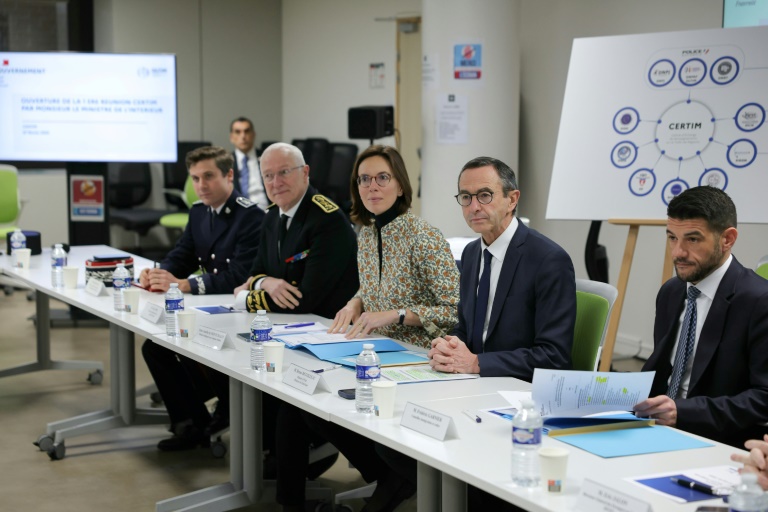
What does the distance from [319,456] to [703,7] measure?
3698 millimetres

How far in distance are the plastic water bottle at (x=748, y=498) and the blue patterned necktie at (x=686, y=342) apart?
3.40ft

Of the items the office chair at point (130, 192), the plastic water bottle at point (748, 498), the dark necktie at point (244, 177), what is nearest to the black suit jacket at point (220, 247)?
the plastic water bottle at point (748, 498)

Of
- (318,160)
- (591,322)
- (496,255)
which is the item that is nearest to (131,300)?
(496,255)

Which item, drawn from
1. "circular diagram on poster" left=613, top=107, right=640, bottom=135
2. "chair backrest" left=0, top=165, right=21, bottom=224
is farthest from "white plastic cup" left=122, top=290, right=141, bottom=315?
"chair backrest" left=0, top=165, right=21, bottom=224

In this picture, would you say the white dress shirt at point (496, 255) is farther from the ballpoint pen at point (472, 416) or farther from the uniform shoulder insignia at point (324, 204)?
the uniform shoulder insignia at point (324, 204)

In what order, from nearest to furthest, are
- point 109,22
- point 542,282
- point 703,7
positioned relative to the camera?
point 542,282
point 703,7
point 109,22

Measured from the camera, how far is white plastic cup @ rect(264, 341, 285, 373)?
9.54 ft

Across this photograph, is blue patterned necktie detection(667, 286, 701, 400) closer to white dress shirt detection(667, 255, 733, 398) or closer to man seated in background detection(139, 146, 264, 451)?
white dress shirt detection(667, 255, 733, 398)

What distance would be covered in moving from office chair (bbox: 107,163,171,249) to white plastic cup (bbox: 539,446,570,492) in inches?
325

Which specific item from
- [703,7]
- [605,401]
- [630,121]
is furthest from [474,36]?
[605,401]

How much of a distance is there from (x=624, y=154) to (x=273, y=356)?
244 centimetres

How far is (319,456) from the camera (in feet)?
11.9

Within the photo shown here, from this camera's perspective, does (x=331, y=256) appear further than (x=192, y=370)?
No

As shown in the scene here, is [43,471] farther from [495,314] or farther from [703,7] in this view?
[703,7]
